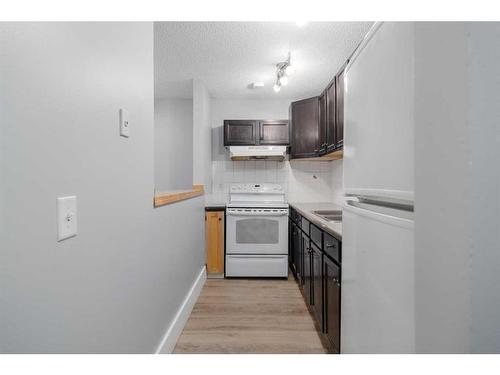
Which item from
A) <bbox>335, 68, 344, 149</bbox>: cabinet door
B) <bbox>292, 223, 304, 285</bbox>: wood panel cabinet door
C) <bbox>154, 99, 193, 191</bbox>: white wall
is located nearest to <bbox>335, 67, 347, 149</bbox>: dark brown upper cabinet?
<bbox>335, 68, 344, 149</bbox>: cabinet door

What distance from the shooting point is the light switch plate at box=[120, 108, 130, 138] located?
100cm

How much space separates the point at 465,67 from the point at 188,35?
2.22m

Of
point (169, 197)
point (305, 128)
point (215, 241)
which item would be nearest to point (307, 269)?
point (215, 241)

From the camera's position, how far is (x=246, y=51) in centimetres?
240

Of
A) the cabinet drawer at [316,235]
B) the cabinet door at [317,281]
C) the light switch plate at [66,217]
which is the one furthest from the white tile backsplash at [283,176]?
the light switch plate at [66,217]

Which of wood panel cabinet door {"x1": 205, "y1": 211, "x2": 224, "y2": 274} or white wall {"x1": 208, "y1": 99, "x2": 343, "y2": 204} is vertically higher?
white wall {"x1": 208, "y1": 99, "x2": 343, "y2": 204}

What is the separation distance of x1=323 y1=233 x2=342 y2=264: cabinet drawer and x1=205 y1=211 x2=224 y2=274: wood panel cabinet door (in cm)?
164

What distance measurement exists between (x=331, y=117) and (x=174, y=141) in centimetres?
238

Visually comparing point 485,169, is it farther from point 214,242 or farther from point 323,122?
point 214,242

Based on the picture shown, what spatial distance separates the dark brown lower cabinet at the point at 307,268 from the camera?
2.14 meters

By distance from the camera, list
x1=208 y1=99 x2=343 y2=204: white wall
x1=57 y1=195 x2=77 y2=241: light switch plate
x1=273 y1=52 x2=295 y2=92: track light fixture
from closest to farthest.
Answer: x1=57 y1=195 x2=77 y2=241: light switch plate
x1=273 y1=52 x2=295 y2=92: track light fixture
x1=208 y1=99 x2=343 y2=204: white wall

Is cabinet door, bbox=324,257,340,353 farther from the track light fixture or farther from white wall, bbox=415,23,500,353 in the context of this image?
the track light fixture
